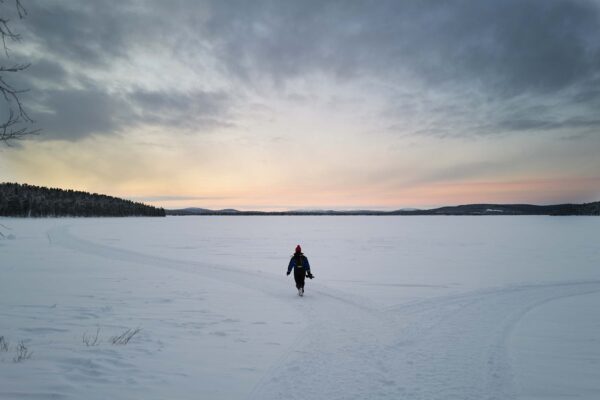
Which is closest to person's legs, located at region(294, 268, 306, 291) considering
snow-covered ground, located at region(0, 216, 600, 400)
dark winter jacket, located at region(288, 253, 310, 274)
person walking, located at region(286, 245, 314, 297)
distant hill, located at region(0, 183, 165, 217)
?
person walking, located at region(286, 245, 314, 297)

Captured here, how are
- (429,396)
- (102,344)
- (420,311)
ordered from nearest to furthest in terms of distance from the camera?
1. (429,396)
2. (102,344)
3. (420,311)

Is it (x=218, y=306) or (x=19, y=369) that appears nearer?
(x=19, y=369)

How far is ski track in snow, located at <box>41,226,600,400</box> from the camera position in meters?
5.53

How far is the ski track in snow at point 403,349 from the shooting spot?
5.53m

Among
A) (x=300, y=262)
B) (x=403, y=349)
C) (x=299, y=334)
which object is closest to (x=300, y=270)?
(x=300, y=262)

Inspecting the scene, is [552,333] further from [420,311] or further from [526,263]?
[526,263]

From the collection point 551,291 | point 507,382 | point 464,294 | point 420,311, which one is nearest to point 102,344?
point 507,382

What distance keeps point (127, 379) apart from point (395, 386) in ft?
13.5

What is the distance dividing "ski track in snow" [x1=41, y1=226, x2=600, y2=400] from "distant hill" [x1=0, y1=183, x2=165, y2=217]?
374ft

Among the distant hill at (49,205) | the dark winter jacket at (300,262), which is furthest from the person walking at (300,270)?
the distant hill at (49,205)

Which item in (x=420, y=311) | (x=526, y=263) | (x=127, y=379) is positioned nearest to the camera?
(x=127, y=379)

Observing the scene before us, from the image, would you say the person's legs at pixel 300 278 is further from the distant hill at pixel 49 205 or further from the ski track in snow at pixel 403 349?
the distant hill at pixel 49 205

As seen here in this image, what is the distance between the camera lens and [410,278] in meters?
15.8

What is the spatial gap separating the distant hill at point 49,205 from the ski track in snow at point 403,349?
374 feet
